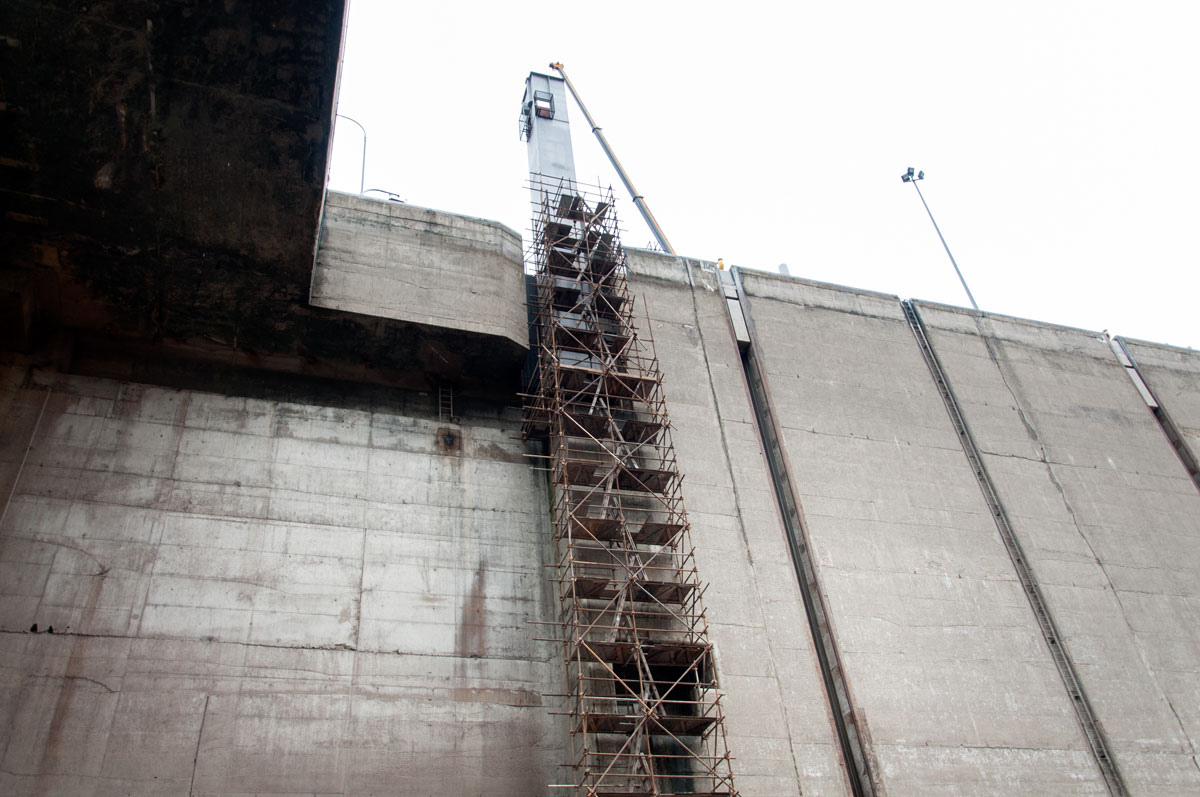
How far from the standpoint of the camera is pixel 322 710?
44.6 feet

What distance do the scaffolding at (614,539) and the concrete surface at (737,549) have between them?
0.40 meters

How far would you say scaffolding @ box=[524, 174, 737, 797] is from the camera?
13.6 metres

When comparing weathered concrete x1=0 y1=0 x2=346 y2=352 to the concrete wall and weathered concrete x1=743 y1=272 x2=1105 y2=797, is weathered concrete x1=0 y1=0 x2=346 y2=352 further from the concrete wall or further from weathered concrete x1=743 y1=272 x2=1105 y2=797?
weathered concrete x1=743 y1=272 x2=1105 y2=797

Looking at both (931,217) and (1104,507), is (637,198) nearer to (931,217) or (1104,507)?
(931,217)

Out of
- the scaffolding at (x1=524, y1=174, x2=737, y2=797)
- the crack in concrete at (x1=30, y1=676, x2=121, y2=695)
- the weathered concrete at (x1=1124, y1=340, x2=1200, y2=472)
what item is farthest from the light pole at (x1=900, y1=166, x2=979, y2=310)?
the crack in concrete at (x1=30, y1=676, x2=121, y2=695)

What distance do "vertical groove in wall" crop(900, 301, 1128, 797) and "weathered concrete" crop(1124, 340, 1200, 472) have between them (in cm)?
542

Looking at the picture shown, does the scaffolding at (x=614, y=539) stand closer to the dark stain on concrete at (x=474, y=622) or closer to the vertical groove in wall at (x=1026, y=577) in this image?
the dark stain on concrete at (x=474, y=622)

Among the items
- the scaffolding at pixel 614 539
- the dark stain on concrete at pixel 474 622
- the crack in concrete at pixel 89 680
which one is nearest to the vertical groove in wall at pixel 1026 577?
the scaffolding at pixel 614 539

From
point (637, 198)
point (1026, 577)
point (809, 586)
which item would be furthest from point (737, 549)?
point (637, 198)

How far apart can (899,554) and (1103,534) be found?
5860 mm

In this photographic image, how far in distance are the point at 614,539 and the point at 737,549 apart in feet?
7.79

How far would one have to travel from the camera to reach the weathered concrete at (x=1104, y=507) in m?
17.3

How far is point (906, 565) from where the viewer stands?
57.7 ft

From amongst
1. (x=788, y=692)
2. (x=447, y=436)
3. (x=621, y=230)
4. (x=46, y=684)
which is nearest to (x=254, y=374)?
(x=447, y=436)
